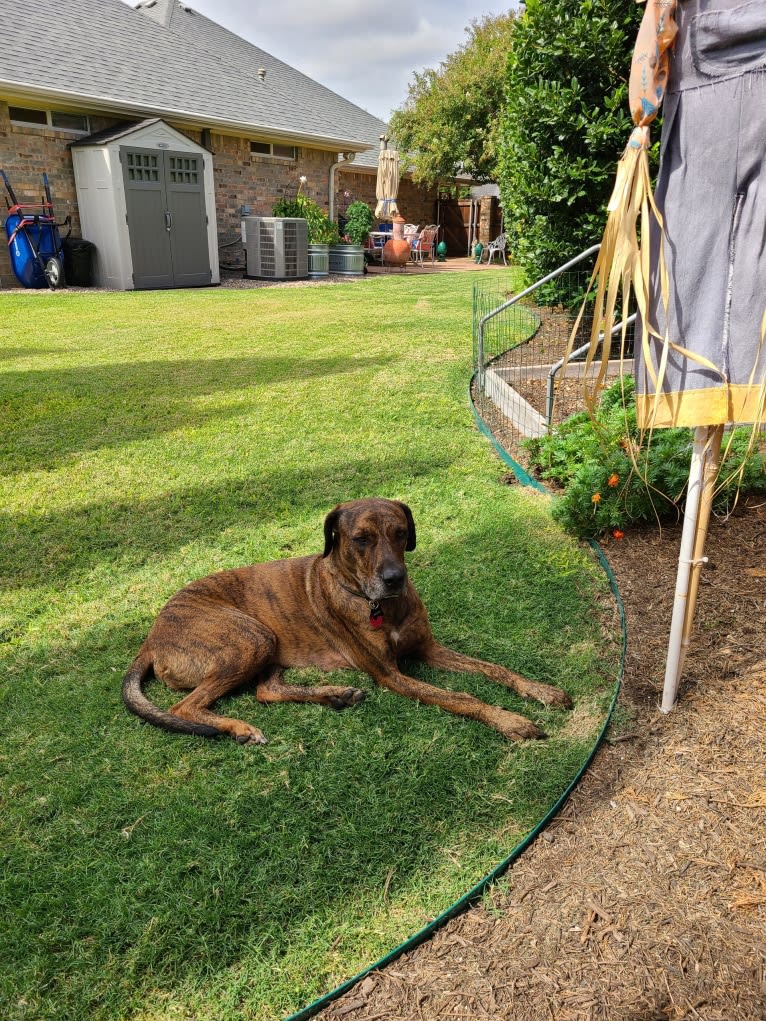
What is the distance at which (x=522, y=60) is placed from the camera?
25.8 feet

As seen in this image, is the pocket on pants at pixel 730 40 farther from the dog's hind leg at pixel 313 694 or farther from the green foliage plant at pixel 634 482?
the dog's hind leg at pixel 313 694

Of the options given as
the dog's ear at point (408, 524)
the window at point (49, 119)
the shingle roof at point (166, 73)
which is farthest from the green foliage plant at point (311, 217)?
the dog's ear at point (408, 524)

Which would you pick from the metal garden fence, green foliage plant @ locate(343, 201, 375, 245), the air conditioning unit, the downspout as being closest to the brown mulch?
the metal garden fence

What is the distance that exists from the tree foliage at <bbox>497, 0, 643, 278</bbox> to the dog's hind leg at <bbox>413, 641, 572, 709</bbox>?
5.97 meters

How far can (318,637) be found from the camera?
3.51 metres

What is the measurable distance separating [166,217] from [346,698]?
15.7 m

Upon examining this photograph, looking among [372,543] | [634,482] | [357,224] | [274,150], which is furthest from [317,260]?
[372,543]

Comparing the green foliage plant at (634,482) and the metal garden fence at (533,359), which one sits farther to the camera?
the metal garden fence at (533,359)

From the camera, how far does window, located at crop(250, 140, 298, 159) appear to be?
20348mm

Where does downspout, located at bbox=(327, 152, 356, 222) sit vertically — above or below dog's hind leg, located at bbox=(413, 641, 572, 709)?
above

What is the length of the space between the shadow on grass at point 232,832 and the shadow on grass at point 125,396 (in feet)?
11.9

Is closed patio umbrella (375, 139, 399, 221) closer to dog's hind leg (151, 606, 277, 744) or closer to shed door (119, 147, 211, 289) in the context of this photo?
shed door (119, 147, 211, 289)

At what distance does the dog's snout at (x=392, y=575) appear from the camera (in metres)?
3.04

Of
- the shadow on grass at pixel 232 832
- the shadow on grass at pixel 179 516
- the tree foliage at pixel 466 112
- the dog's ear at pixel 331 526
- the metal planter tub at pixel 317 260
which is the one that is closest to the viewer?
the shadow on grass at pixel 232 832
